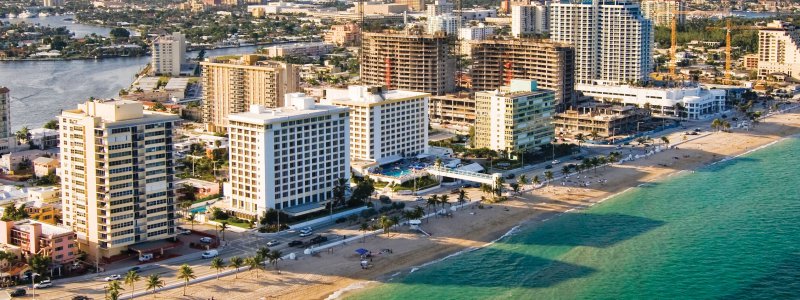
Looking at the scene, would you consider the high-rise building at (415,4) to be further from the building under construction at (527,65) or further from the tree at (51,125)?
the tree at (51,125)

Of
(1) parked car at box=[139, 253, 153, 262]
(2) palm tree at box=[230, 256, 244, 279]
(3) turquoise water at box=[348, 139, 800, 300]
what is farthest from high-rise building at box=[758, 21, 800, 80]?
(1) parked car at box=[139, 253, 153, 262]

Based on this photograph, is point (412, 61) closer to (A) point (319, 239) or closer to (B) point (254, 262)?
(A) point (319, 239)

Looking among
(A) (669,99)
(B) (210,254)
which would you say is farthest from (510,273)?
(A) (669,99)

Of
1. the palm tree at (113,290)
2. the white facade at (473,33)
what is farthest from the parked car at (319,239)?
the white facade at (473,33)

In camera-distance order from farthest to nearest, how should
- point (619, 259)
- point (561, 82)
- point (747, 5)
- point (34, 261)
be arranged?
1. point (747, 5)
2. point (561, 82)
3. point (619, 259)
4. point (34, 261)

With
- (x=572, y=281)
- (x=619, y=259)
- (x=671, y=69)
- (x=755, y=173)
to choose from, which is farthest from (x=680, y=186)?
(x=671, y=69)

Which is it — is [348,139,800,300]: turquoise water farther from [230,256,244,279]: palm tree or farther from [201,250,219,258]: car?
[201,250,219,258]: car

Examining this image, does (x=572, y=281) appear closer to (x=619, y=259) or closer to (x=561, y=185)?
(x=619, y=259)
